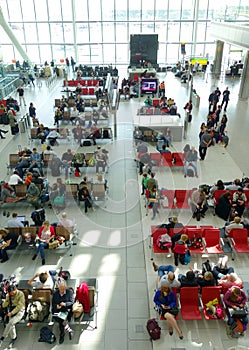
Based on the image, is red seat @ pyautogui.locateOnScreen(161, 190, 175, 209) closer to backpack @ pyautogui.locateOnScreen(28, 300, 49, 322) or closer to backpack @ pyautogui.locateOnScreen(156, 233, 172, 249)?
backpack @ pyautogui.locateOnScreen(156, 233, 172, 249)

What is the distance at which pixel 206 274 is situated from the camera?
23.6 feet

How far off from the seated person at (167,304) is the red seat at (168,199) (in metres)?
4.15

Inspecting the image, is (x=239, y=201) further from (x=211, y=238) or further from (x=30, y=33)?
(x=30, y=33)

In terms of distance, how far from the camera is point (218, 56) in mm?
30922

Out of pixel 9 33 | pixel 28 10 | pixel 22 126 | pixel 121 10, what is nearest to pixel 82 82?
pixel 9 33

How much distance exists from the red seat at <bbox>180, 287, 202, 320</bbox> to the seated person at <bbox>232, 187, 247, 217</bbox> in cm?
407

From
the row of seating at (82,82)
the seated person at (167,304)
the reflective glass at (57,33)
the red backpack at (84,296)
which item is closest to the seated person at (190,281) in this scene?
the seated person at (167,304)

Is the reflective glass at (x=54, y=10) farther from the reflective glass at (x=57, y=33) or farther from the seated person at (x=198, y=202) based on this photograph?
the seated person at (x=198, y=202)

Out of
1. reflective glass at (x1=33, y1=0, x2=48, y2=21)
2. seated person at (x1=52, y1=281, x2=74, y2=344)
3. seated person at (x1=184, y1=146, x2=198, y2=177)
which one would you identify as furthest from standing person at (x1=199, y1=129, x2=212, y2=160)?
reflective glass at (x1=33, y1=0, x2=48, y2=21)

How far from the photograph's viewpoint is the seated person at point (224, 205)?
10.3 meters

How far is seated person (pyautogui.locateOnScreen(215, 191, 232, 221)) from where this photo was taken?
10.3 metres

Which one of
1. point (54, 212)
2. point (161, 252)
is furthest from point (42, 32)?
point (161, 252)

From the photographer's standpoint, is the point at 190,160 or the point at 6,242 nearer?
the point at 6,242

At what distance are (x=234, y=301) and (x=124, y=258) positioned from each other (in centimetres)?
316
